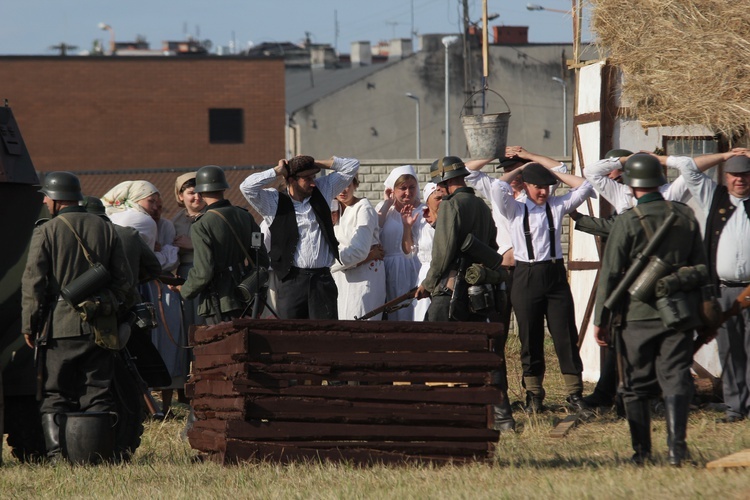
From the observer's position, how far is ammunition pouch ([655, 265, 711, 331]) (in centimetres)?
705

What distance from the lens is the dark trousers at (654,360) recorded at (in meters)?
7.18

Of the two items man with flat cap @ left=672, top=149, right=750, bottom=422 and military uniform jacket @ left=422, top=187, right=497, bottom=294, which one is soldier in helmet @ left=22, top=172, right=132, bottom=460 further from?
man with flat cap @ left=672, top=149, right=750, bottom=422

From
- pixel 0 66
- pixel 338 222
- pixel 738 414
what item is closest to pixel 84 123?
pixel 0 66

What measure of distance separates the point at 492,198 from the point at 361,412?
Answer: 133 inches

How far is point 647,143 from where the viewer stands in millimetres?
11359

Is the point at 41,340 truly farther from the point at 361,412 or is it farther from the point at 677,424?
the point at 677,424

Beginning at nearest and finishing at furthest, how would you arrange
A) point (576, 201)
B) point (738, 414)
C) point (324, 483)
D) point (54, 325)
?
point (324, 483) < point (54, 325) < point (738, 414) < point (576, 201)

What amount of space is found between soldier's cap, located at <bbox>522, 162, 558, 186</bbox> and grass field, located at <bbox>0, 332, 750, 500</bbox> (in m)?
2.17

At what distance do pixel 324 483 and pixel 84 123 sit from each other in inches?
1701

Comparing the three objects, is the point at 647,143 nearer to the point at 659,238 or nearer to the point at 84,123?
the point at 659,238

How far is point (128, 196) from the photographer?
36.3 ft

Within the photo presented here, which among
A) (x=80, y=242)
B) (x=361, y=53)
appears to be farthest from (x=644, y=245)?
(x=361, y=53)

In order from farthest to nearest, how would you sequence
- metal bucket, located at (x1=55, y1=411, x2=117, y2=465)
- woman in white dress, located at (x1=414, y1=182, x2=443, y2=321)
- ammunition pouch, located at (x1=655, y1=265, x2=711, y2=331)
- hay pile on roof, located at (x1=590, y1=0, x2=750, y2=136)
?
woman in white dress, located at (x1=414, y1=182, x2=443, y2=321) → hay pile on roof, located at (x1=590, y1=0, x2=750, y2=136) → metal bucket, located at (x1=55, y1=411, x2=117, y2=465) → ammunition pouch, located at (x1=655, y1=265, x2=711, y2=331)

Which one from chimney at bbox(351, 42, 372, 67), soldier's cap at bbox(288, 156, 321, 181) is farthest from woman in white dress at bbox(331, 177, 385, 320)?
chimney at bbox(351, 42, 372, 67)
